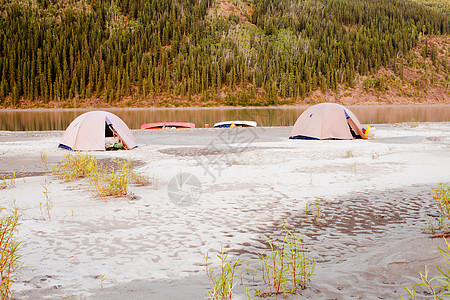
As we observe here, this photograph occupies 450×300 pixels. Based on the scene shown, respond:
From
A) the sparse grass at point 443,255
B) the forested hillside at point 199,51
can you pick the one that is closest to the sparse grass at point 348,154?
the sparse grass at point 443,255

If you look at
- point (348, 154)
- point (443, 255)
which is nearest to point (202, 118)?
point (348, 154)

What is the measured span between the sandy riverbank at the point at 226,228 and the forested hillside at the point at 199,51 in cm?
8331

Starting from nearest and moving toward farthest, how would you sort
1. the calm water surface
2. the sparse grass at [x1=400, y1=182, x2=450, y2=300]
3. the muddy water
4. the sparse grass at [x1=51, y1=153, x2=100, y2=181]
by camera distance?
the sparse grass at [x1=400, y1=182, x2=450, y2=300]
the muddy water
the sparse grass at [x1=51, y1=153, x2=100, y2=181]
the calm water surface

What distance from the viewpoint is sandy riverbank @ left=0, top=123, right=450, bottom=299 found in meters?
4.79

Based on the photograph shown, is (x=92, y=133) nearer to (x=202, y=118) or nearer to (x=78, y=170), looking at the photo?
(x=78, y=170)

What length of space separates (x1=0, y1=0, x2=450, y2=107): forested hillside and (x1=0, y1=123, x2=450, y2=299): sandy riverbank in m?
83.3

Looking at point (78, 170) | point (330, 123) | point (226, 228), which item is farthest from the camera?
point (330, 123)

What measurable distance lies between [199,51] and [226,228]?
106532 millimetres

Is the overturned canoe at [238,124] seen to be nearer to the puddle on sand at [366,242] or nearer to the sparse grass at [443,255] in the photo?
the puddle on sand at [366,242]

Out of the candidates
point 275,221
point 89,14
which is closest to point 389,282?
point 275,221

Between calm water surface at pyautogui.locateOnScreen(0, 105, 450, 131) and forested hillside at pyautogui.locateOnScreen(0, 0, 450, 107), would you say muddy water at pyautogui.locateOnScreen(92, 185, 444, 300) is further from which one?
forested hillside at pyautogui.locateOnScreen(0, 0, 450, 107)

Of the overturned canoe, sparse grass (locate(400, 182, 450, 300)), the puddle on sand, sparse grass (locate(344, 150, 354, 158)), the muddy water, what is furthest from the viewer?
the overturned canoe

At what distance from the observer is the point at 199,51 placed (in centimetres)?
10956

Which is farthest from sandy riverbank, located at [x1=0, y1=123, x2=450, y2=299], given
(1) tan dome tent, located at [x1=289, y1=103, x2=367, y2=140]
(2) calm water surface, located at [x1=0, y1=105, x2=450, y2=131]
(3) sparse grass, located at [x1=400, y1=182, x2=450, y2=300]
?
(2) calm water surface, located at [x1=0, y1=105, x2=450, y2=131]
